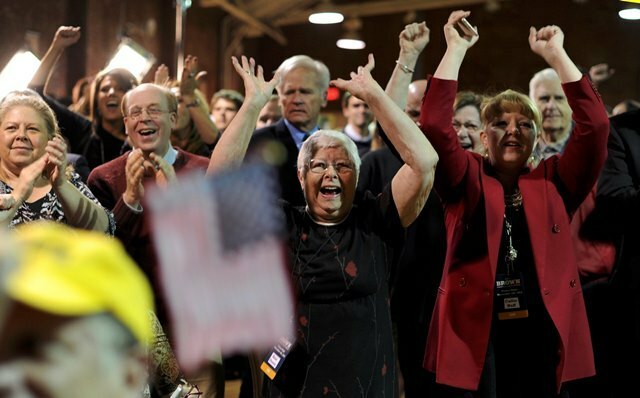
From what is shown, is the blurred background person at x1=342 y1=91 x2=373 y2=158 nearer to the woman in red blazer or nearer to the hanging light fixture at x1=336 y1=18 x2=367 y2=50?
the woman in red blazer

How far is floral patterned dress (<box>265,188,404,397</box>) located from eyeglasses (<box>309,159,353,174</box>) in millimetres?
132

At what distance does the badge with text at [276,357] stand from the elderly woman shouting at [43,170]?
0.61 m

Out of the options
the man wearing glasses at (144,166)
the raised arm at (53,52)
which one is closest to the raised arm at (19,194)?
the man wearing glasses at (144,166)

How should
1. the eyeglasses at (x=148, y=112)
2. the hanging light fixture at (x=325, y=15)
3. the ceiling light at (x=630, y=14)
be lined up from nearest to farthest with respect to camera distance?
the eyeglasses at (x=148, y=112), the ceiling light at (x=630, y=14), the hanging light fixture at (x=325, y=15)

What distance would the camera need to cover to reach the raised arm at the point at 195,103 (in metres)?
3.80

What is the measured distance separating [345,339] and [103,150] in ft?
6.00

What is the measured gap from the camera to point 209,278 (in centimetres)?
75

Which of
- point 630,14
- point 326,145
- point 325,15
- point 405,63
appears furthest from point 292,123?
point 325,15

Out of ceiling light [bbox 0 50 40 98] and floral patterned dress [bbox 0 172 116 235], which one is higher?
ceiling light [bbox 0 50 40 98]

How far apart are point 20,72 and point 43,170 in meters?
1.39

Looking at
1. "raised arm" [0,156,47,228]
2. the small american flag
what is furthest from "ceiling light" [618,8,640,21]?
the small american flag

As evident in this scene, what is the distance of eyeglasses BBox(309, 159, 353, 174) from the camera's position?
2430 millimetres

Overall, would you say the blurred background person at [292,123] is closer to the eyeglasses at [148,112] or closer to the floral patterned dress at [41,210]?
the eyeglasses at [148,112]

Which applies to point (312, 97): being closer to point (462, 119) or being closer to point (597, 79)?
point (462, 119)
